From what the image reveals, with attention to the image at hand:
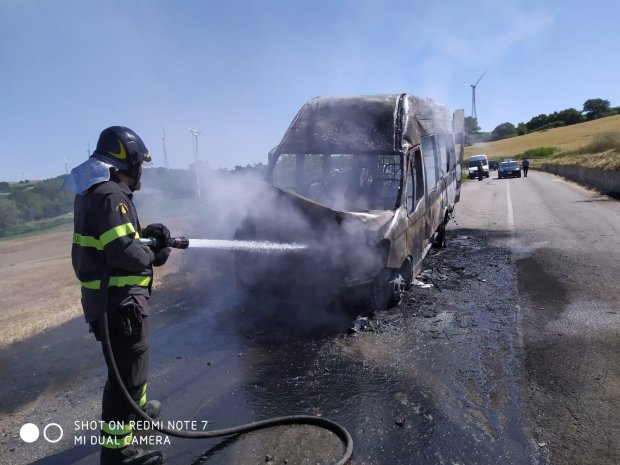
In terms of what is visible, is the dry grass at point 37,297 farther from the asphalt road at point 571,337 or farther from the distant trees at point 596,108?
the distant trees at point 596,108

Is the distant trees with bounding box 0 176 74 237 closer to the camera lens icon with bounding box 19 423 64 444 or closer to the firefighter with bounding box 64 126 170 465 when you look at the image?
the camera lens icon with bounding box 19 423 64 444

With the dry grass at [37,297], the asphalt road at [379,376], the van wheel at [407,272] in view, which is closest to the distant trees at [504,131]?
the asphalt road at [379,376]

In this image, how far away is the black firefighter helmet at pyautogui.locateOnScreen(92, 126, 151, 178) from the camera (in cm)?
305

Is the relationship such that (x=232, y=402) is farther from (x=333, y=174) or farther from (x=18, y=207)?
(x=18, y=207)

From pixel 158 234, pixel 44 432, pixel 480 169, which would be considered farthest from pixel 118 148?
pixel 480 169

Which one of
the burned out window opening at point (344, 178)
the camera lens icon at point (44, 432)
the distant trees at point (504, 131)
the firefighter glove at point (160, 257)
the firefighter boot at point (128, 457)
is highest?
the distant trees at point (504, 131)

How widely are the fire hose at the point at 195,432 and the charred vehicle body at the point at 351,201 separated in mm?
1894

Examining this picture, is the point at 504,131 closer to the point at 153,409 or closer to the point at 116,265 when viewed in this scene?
the point at 153,409

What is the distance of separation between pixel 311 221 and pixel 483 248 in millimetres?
5725

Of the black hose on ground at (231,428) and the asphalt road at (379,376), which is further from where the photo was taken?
the asphalt road at (379,376)

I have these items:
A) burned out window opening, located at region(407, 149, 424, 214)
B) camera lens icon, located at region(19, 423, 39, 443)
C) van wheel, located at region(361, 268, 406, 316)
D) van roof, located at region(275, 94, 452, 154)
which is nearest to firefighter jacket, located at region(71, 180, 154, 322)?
camera lens icon, located at region(19, 423, 39, 443)

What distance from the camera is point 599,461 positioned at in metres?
2.83

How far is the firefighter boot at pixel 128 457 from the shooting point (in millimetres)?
2924

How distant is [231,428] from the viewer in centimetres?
329
